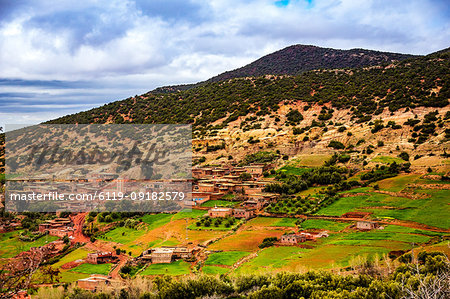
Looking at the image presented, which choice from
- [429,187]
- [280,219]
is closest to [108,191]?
[280,219]

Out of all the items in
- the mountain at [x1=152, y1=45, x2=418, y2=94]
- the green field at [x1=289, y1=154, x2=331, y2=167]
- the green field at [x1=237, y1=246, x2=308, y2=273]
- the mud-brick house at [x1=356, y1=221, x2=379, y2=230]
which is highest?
the mountain at [x1=152, y1=45, x2=418, y2=94]

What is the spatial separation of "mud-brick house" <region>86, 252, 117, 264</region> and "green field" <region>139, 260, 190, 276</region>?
4698 millimetres

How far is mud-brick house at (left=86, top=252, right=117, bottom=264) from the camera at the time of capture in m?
32.8

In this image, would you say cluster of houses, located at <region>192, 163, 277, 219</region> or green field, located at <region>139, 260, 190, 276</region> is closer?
green field, located at <region>139, 260, 190, 276</region>

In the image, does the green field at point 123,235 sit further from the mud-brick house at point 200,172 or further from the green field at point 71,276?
the mud-brick house at point 200,172

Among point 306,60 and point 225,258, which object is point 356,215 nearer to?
point 225,258

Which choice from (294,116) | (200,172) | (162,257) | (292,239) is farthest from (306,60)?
(162,257)

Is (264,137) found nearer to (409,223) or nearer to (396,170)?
(396,170)

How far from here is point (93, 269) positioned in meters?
30.8

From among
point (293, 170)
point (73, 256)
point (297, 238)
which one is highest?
point (293, 170)

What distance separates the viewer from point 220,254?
30.4m

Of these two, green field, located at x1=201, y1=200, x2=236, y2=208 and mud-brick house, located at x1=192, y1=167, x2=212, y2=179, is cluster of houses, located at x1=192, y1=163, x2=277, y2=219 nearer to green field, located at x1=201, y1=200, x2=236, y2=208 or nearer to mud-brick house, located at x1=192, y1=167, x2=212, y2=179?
mud-brick house, located at x1=192, y1=167, x2=212, y2=179

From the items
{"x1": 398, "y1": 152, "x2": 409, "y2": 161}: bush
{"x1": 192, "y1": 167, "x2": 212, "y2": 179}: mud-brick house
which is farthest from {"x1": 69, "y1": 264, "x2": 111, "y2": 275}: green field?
{"x1": 398, "y1": 152, "x2": 409, "y2": 161}: bush

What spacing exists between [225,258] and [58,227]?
23155 millimetres
